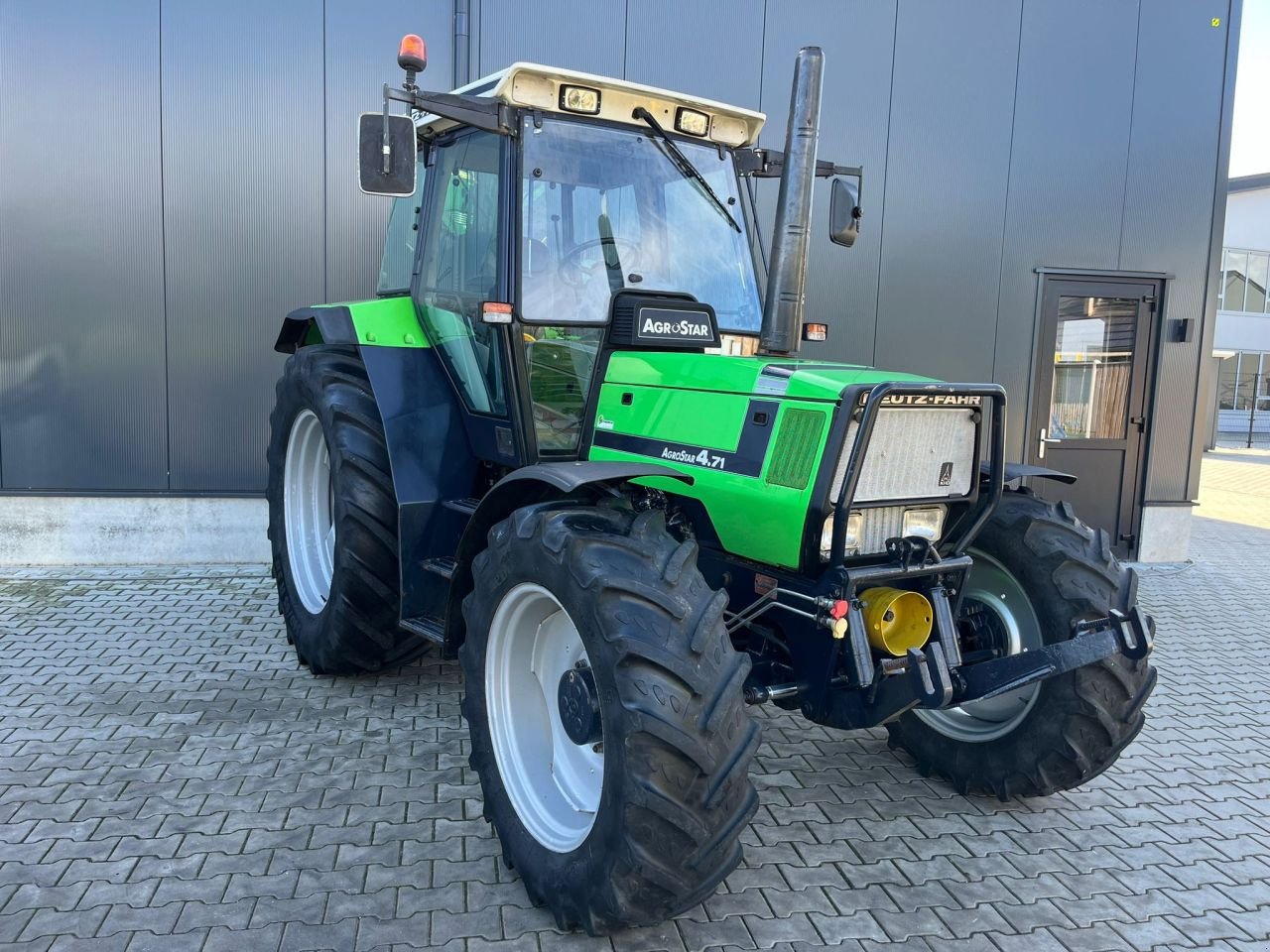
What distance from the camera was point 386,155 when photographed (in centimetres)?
322

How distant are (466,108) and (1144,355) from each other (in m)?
6.73

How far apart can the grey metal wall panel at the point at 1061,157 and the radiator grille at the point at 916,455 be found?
16.6 feet

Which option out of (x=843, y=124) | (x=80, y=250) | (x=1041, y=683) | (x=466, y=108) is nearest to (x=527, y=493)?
(x=466, y=108)

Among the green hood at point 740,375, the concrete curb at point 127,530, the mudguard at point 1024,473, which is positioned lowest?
the concrete curb at point 127,530

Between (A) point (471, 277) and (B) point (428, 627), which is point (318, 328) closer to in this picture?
(A) point (471, 277)

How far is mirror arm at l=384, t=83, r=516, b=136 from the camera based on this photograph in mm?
3371

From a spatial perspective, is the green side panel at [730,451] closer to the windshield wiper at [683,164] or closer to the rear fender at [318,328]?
the windshield wiper at [683,164]

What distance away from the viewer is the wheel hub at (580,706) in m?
2.81

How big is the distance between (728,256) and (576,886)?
8.03ft

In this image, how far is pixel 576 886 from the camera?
2.60 meters

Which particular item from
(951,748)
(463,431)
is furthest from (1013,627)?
(463,431)

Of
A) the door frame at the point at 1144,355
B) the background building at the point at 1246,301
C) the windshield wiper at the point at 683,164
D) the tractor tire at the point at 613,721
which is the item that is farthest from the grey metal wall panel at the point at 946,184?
the background building at the point at 1246,301

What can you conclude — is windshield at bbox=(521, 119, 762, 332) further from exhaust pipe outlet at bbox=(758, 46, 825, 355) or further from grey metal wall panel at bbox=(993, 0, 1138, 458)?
grey metal wall panel at bbox=(993, 0, 1138, 458)

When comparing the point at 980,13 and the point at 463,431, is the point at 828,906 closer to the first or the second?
the point at 463,431
